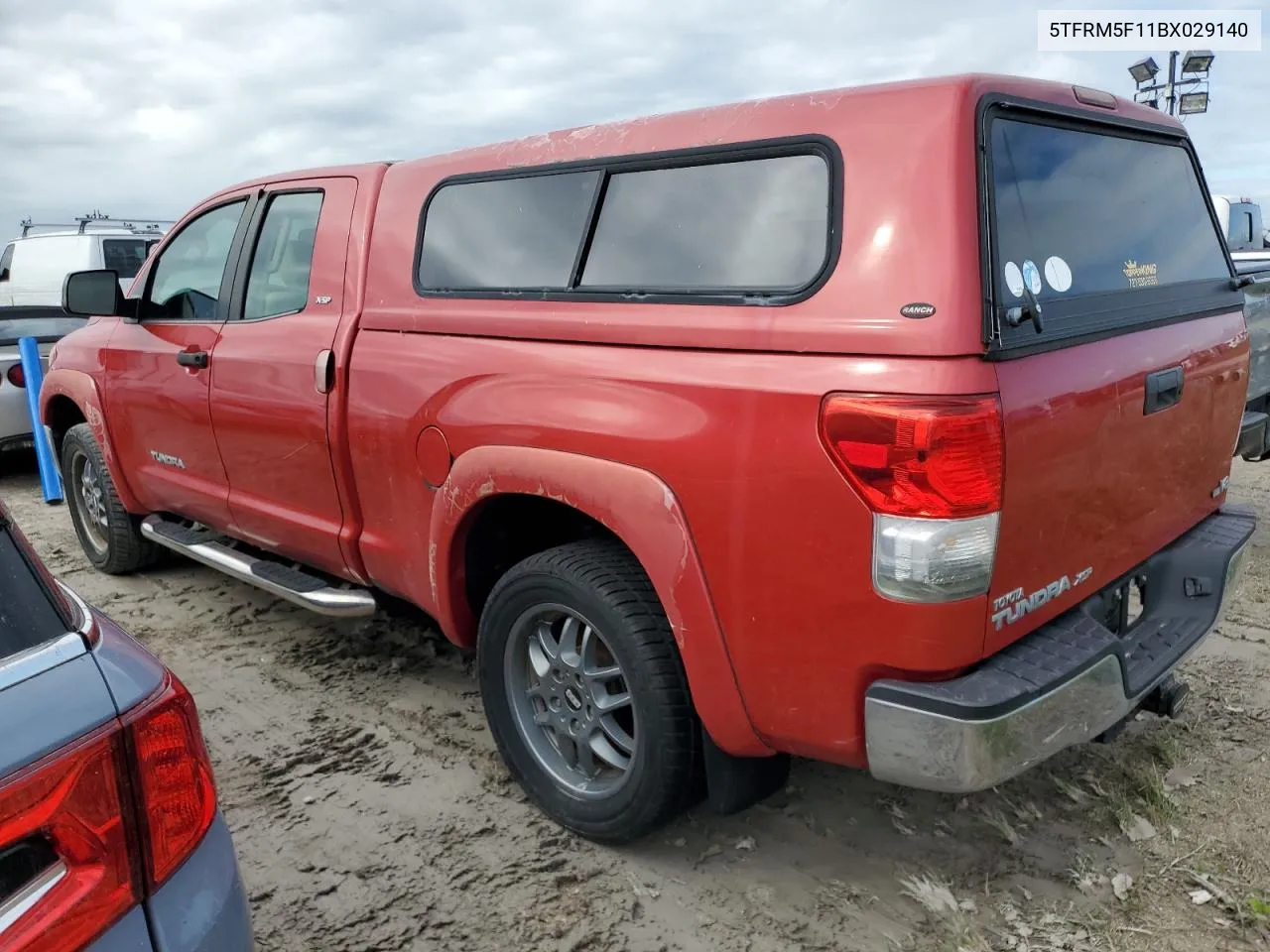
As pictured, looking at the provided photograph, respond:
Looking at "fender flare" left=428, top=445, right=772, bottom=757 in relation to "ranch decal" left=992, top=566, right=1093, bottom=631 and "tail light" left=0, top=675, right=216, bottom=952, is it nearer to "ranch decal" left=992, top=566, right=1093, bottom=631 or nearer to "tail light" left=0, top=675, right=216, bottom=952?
"ranch decal" left=992, top=566, right=1093, bottom=631

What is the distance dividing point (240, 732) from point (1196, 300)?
3.39 meters

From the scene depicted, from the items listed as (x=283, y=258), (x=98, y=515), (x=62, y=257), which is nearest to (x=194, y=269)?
(x=283, y=258)

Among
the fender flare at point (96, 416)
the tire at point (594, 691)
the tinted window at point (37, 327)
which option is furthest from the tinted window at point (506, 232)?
the tinted window at point (37, 327)

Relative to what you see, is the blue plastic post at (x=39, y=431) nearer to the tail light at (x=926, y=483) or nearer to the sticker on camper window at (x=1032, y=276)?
the tail light at (x=926, y=483)

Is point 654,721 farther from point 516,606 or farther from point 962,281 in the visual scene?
point 962,281

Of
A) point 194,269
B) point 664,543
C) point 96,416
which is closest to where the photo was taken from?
point 664,543

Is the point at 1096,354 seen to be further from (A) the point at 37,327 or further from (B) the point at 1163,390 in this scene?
(A) the point at 37,327

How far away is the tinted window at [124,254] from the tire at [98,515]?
24.1 feet

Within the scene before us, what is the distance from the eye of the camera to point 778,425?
2.09 meters

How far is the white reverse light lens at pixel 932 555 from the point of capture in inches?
76.6

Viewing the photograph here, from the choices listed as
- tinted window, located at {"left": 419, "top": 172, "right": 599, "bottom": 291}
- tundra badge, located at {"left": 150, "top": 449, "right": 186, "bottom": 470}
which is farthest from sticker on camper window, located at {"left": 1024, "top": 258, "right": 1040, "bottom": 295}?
tundra badge, located at {"left": 150, "top": 449, "right": 186, "bottom": 470}

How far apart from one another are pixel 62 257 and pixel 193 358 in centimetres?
1029

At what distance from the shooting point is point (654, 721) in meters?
2.49

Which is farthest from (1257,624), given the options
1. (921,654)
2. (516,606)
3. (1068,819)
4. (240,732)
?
(240,732)
